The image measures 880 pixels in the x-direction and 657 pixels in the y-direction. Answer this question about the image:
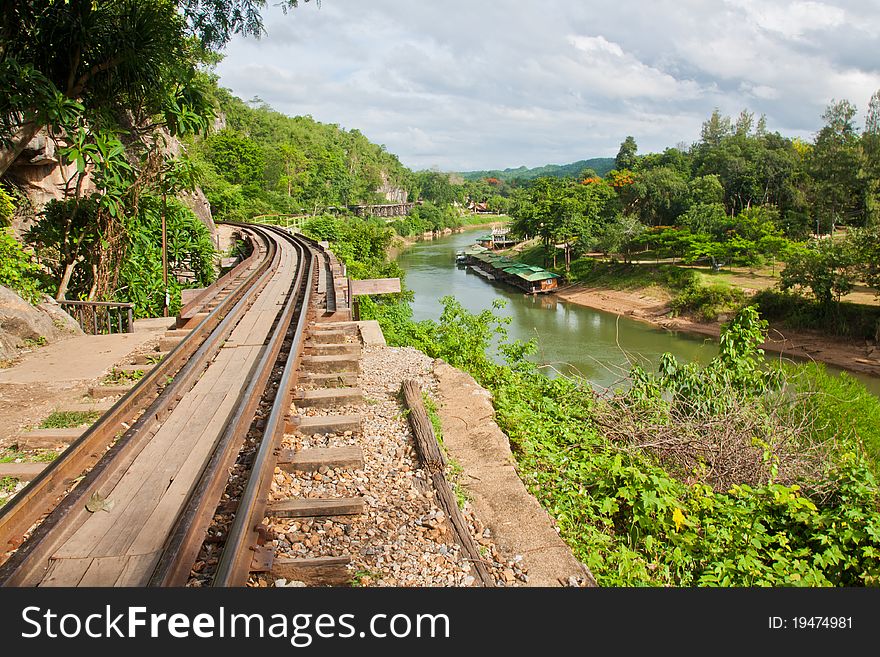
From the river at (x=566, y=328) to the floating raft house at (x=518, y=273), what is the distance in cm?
93

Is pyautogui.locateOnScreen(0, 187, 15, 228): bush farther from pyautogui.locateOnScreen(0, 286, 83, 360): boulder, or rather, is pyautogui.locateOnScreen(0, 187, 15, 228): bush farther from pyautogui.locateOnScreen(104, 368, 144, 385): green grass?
pyautogui.locateOnScreen(104, 368, 144, 385): green grass

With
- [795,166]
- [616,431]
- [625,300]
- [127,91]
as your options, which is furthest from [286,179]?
[616,431]

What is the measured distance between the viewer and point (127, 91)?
9555 millimetres

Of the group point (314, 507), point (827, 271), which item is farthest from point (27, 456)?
point (827, 271)

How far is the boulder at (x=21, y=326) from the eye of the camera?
23.9 ft

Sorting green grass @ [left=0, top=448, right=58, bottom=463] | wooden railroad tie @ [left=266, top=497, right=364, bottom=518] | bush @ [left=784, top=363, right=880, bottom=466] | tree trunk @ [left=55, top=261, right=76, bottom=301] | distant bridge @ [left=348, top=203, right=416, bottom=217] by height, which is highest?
distant bridge @ [left=348, top=203, right=416, bottom=217]

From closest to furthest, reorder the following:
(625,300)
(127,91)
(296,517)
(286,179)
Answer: (296,517) < (127,91) < (625,300) < (286,179)

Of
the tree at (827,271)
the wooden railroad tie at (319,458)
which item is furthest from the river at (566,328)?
the wooden railroad tie at (319,458)

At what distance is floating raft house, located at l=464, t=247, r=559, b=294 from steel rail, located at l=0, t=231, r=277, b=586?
39.0m

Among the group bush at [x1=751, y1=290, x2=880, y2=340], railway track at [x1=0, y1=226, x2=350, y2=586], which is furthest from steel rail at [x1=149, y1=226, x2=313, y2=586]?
bush at [x1=751, y1=290, x2=880, y2=340]

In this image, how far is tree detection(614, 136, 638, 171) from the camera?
79.4 m

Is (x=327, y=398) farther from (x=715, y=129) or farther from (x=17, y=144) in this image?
(x=715, y=129)

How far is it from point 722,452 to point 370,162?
116774 millimetres
